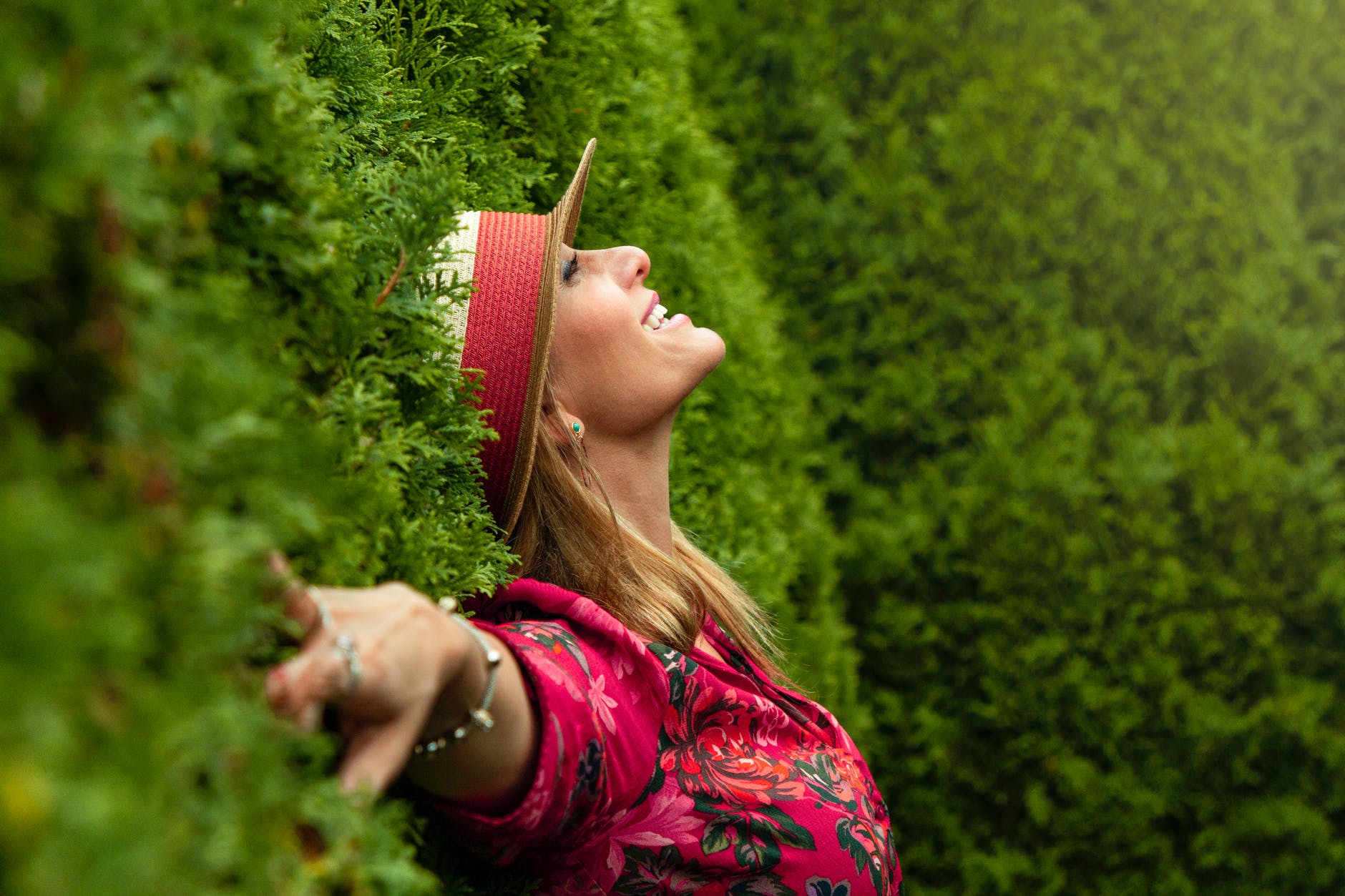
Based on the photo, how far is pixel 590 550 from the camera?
209 centimetres

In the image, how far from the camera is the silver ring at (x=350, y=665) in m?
0.96

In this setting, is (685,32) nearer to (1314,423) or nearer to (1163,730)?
(1314,423)

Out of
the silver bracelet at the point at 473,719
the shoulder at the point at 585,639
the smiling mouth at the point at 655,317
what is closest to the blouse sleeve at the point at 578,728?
the shoulder at the point at 585,639

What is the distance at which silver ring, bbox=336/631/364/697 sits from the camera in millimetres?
963

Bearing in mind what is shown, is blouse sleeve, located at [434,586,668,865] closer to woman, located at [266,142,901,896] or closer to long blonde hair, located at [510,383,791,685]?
woman, located at [266,142,901,896]

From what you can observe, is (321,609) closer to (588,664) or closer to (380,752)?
(380,752)

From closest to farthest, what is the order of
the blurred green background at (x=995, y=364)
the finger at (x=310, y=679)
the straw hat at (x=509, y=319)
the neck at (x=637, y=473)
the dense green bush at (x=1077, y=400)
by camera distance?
1. the finger at (x=310, y=679)
2. the straw hat at (x=509, y=319)
3. the neck at (x=637, y=473)
4. the blurred green background at (x=995, y=364)
5. the dense green bush at (x=1077, y=400)

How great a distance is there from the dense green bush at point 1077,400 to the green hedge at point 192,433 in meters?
3.24

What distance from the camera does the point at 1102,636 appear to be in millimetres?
4406

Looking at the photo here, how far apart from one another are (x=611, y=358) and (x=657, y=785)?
89cm

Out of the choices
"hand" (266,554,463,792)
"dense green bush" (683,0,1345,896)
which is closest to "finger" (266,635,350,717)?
"hand" (266,554,463,792)

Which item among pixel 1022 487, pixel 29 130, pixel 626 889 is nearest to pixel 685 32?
pixel 1022 487

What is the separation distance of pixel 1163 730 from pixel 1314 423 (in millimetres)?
1563

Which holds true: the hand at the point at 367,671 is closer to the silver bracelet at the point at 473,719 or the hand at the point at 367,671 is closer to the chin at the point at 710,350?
the silver bracelet at the point at 473,719
